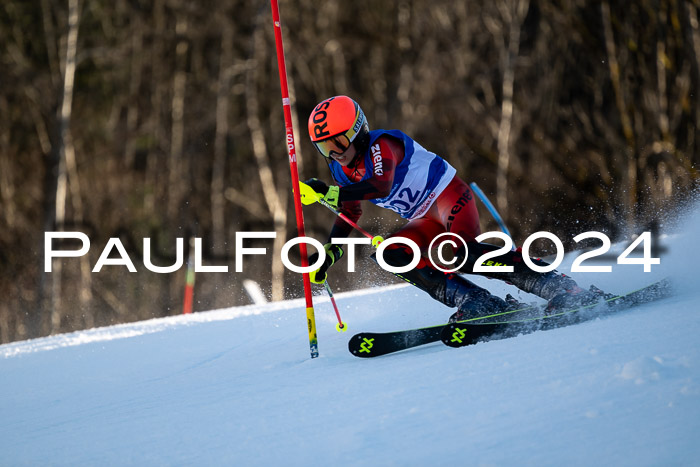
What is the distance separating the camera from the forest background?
15039 millimetres

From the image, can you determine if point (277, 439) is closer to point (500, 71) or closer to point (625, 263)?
point (625, 263)

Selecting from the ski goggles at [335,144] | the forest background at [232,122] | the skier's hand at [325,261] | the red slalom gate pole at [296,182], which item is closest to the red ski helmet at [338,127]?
the ski goggles at [335,144]

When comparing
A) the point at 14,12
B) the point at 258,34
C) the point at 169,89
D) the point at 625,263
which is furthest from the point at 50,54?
the point at 625,263

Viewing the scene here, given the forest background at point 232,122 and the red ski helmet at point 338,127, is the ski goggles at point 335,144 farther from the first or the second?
the forest background at point 232,122

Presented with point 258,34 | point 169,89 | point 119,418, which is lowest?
point 119,418

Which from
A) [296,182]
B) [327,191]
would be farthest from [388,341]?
[296,182]

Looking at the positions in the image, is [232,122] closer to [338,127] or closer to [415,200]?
[415,200]

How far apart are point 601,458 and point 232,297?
52.9 feet

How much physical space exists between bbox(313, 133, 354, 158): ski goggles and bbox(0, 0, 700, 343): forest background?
10.4 meters

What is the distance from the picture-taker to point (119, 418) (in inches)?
131

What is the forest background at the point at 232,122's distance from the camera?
15.0 meters

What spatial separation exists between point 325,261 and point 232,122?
Result: 14028 mm

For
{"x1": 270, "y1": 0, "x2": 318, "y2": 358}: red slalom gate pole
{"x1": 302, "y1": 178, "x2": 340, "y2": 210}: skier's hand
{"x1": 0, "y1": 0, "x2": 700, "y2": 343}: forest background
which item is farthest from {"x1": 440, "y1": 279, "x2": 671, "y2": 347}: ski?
{"x1": 0, "y1": 0, "x2": 700, "y2": 343}: forest background

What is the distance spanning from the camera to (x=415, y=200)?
176 inches
